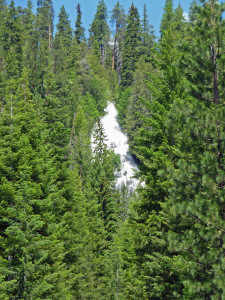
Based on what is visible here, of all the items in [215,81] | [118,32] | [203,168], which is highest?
[118,32]

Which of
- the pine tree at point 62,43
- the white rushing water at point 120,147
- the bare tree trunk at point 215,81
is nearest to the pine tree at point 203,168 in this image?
the bare tree trunk at point 215,81

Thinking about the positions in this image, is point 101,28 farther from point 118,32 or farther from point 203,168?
point 203,168

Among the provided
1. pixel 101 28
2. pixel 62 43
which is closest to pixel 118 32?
pixel 101 28

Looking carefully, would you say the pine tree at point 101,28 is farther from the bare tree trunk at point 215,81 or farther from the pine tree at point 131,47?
the bare tree trunk at point 215,81

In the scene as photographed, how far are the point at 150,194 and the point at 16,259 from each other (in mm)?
6726

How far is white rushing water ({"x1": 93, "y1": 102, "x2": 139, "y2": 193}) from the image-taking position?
5822 cm

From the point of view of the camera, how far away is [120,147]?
64.5 metres

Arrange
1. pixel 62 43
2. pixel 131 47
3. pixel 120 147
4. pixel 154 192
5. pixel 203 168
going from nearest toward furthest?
1. pixel 203 168
2. pixel 154 192
3. pixel 120 147
4. pixel 62 43
5. pixel 131 47

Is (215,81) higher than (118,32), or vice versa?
(118,32)

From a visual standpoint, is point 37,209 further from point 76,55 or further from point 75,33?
point 75,33

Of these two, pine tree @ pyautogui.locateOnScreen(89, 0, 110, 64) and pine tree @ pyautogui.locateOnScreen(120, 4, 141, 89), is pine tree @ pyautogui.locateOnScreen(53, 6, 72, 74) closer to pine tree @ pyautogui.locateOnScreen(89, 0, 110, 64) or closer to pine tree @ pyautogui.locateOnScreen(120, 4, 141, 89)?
pine tree @ pyautogui.locateOnScreen(89, 0, 110, 64)

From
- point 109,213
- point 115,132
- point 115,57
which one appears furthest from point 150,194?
point 115,57

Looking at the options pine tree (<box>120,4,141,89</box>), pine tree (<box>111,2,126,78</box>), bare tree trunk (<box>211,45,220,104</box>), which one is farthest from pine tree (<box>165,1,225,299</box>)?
pine tree (<box>111,2,126,78</box>)

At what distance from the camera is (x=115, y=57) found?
93.6 m
